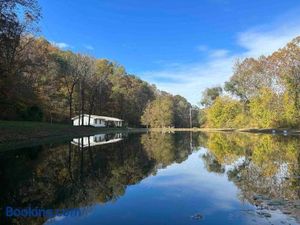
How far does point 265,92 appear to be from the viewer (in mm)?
72250

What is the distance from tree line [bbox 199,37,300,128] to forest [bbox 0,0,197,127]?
26.2 m

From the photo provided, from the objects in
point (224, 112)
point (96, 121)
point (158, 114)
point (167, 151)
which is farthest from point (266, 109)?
point (158, 114)

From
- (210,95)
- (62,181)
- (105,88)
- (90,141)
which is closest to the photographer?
(62,181)

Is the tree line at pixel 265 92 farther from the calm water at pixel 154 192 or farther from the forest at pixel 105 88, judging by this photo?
the calm water at pixel 154 192

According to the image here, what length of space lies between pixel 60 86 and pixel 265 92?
43796mm

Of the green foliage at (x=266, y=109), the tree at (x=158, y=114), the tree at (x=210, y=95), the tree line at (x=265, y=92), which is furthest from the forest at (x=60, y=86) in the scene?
the green foliage at (x=266, y=109)

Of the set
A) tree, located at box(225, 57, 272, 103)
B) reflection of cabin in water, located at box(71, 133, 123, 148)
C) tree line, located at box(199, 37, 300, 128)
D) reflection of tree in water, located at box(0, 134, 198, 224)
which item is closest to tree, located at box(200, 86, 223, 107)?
tree line, located at box(199, 37, 300, 128)

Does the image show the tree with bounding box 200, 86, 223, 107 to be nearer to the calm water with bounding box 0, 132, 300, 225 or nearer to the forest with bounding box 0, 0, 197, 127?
the forest with bounding box 0, 0, 197, 127

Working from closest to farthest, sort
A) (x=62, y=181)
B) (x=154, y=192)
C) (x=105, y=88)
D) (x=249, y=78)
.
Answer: (x=154, y=192)
(x=62, y=181)
(x=249, y=78)
(x=105, y=88)

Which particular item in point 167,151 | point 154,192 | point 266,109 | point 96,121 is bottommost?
point 154,192

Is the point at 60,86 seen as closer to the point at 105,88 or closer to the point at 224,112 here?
the point at 105,88

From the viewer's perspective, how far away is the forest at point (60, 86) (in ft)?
103

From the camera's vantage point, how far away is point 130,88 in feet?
390

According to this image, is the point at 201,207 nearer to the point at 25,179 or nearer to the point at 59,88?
the point at 25,179
